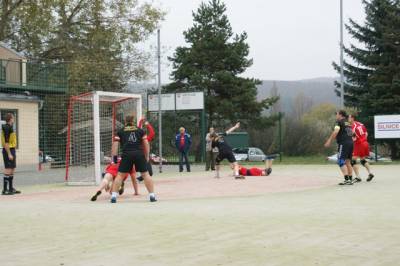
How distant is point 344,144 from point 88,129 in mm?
7975

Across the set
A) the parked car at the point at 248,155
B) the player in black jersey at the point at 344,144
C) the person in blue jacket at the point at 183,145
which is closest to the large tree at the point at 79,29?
the parked car at the point at 248,155

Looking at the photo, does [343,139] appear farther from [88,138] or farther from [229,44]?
[229,44]

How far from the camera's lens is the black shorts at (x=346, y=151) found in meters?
15.7

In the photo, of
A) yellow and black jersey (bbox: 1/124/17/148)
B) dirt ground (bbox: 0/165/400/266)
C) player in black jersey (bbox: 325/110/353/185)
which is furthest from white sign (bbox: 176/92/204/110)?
dirt ground (bbox: 0/165/400/266)

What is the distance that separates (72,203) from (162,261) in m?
6.44

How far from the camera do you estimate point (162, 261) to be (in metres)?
6.45

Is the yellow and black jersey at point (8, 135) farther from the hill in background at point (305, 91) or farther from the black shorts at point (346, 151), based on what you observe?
the hill in background at point (305, 91)

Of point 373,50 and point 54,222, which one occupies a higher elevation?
point 373,50

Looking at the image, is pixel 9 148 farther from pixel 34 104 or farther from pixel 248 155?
pixel 248 155

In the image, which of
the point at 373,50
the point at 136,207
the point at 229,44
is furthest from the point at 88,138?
the point at 229,44

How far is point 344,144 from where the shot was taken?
15.9m

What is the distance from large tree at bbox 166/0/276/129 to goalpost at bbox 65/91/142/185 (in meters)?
29.3

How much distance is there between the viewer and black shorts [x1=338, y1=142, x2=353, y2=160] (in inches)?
620

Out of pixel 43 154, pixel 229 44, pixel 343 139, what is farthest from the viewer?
pixel 229 44
